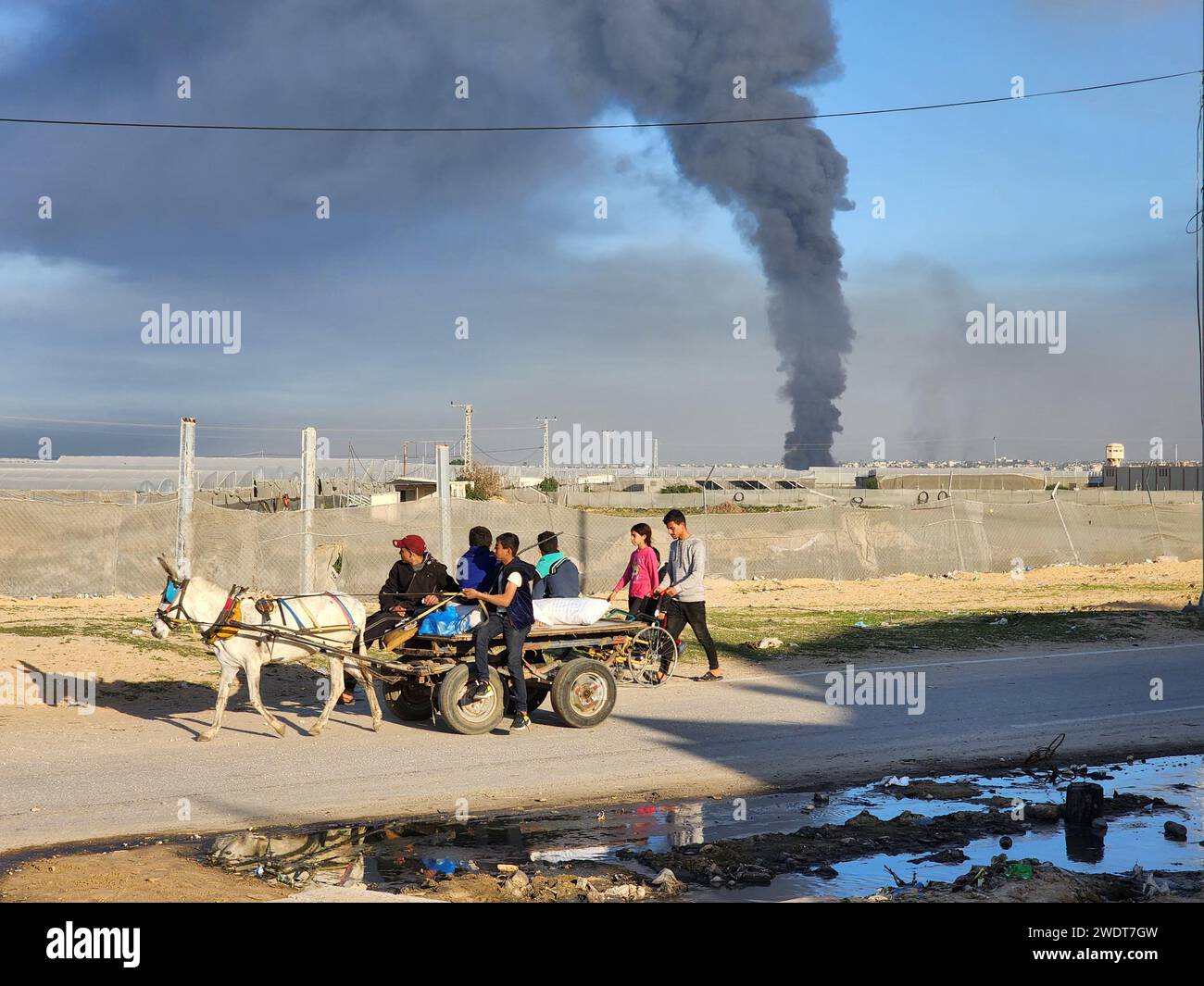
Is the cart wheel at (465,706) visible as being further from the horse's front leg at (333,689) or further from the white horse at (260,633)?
the horse's front leg at (333,689)

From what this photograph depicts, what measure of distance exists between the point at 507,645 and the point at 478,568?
1.02 m

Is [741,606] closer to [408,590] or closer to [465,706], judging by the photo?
[408,590]

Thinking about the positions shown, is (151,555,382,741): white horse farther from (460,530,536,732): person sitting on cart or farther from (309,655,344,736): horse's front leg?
(460,530,536,732): person sitting on cart

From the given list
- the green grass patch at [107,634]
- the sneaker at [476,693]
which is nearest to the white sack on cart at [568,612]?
the sneaker at [476,693]

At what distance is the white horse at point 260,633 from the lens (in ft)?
35.7

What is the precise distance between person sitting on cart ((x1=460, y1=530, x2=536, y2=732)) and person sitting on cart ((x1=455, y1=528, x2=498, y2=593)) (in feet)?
0.96

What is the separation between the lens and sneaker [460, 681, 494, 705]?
11445 mm

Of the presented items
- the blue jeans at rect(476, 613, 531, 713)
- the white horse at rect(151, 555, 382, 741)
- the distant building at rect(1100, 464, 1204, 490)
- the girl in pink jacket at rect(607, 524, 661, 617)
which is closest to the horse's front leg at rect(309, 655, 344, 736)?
the white horse at rect(151, 555, 382, 741)

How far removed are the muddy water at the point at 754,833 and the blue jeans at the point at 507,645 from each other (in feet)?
9.03

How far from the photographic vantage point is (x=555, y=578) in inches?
500

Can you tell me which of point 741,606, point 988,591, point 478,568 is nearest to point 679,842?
point 478,568

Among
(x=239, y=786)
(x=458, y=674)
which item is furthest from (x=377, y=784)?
(x=458, y=674)
